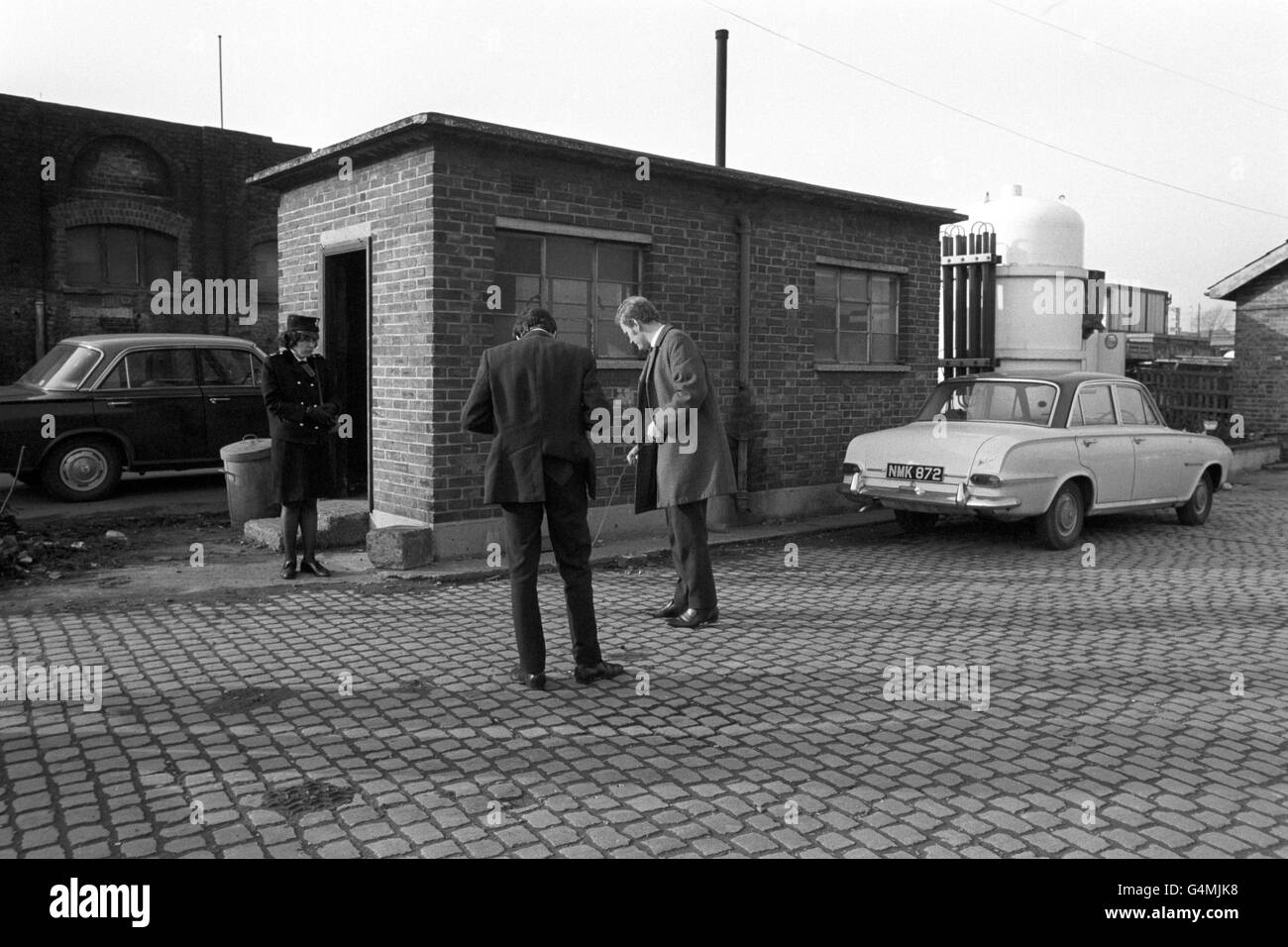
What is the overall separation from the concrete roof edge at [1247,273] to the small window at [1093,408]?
14.6 m

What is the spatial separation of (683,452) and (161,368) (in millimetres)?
8409

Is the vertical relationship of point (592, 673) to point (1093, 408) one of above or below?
below

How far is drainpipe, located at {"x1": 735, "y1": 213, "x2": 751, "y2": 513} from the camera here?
455 inches

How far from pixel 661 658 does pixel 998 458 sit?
4574 mm

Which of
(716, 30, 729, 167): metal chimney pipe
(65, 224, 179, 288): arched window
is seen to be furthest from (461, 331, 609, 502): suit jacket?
(65, 224, 179, 288): arched window

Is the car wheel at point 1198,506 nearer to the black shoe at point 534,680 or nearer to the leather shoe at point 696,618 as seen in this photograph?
the leather shoe at point 696,618

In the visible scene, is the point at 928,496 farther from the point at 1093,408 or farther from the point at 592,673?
the point at 592,673

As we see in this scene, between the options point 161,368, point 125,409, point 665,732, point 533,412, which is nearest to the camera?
point 665,732

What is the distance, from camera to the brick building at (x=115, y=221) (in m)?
Answer: 21.8

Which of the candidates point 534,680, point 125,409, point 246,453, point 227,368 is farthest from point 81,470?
point 534,680

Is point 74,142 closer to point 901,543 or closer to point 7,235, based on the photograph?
point 7,235

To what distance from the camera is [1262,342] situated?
75.9 feet

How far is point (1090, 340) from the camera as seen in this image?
646 inches

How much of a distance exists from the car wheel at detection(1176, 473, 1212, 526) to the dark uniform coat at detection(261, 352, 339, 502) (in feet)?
29.6
